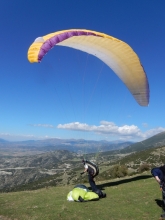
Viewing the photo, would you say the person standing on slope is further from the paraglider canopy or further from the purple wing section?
the purple wing section

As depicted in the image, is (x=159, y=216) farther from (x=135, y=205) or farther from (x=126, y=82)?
(x=126, y=82)

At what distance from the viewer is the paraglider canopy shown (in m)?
13.0

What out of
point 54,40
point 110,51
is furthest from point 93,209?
point 110,51

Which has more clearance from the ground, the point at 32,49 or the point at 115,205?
the point at 32,49

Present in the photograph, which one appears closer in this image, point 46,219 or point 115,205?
point 46,219

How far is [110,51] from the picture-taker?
1708 centimetres

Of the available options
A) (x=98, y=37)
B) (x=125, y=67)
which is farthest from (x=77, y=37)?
(x=125, y=67)

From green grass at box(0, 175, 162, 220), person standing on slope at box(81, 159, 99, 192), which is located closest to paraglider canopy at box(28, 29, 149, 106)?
person standing on slope at box(81, 159, 99, 192)

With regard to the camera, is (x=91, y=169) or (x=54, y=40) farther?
(x=91, y=169)

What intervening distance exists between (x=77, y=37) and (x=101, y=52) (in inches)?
128

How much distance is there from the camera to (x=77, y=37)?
1480 centimetres

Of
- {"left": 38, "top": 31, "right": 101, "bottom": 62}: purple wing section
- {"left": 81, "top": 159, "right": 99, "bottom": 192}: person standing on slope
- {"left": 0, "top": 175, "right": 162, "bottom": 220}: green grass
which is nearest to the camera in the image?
{"left": 0, "top": 175, "right": 162, "bottom": 220}: green grass

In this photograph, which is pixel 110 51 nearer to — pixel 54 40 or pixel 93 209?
pixel 54 40

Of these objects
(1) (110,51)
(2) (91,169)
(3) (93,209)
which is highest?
(1) (110,51)
